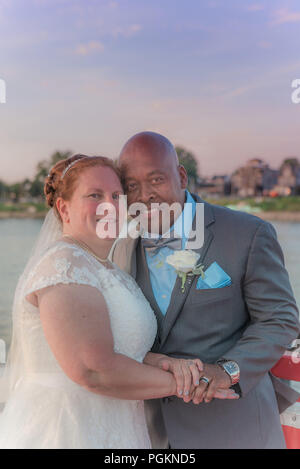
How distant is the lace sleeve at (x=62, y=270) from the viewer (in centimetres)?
142

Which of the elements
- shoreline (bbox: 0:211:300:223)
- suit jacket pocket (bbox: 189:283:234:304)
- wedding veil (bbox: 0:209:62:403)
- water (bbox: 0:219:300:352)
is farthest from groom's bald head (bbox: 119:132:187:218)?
shoreline (bbox: 0:211:300:223)

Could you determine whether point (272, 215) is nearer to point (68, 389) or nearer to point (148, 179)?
point (148, 179)

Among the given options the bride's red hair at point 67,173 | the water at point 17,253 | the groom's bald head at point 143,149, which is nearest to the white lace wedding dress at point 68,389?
the bride's red hair at point 67,173

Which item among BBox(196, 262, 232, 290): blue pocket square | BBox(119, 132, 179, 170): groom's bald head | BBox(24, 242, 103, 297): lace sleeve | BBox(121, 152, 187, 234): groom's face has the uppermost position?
BBox(119, 132, 179, 170): groom's bald head

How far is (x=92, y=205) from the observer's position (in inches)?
62.9

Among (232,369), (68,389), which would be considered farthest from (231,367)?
(68,389)

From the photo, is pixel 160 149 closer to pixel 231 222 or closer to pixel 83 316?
pixel 231 222

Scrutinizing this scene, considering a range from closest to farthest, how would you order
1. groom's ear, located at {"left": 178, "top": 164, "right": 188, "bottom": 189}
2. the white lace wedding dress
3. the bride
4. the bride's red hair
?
the bride < the white lace wedding dress < the bride's red hair < groom's ear, located at {"left": 178, "top": 164, "right": 188, "bottom": 189}

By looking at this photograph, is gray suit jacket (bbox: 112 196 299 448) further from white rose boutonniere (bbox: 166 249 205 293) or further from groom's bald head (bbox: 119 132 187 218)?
groom's bald head (bbox: 119 132 187 218)

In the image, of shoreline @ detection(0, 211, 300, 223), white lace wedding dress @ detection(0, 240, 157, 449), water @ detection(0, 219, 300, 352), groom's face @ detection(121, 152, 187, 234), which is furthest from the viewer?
shoreline @ detection(0, 211, 300, 223)

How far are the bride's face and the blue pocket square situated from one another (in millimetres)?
391

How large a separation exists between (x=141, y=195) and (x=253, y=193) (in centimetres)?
Result: 3923

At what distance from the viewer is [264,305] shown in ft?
5.65

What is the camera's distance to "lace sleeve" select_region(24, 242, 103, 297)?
1421 mm
